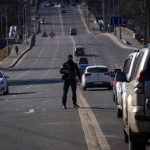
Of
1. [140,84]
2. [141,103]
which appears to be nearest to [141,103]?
[141,103]

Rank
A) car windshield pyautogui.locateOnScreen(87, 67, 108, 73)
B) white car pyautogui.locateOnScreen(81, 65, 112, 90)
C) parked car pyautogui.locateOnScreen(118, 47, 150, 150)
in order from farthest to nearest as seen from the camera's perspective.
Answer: car windshield pyautogui.locateOnScreen(87, 67, 108, 73)
white car pyautogui.locateOnScreen(81, 65, 112, 90)
parked car pyautogui.locateOnScreen(118, 47, 150, 150)

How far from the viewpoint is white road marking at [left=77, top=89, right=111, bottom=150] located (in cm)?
1476

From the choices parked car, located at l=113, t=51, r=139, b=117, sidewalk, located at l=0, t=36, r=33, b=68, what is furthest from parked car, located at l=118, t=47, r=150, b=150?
sidewalk, located at l=0, t=36, r=33, b=68

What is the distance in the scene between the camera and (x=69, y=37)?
488 ft

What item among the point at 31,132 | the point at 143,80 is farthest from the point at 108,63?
the point at 143,80

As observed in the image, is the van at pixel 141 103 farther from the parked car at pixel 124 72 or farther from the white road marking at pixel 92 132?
the white road marking at pixel 92 132

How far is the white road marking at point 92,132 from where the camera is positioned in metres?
14.8

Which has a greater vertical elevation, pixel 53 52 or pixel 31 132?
pixel 31 132

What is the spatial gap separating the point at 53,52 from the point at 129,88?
334 ft

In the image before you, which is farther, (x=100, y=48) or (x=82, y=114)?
(x=100, y=48)

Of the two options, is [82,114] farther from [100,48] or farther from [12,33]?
[12,33]

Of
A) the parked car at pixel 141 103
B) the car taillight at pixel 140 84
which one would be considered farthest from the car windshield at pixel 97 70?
the car taillight at pixel 140 84

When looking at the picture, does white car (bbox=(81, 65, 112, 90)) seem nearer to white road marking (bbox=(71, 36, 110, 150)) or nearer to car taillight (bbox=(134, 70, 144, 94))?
white road marking (bbox=(71, 36, 110, 150))

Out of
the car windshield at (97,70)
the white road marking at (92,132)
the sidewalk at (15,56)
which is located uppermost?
the white road marking at (92,132)
